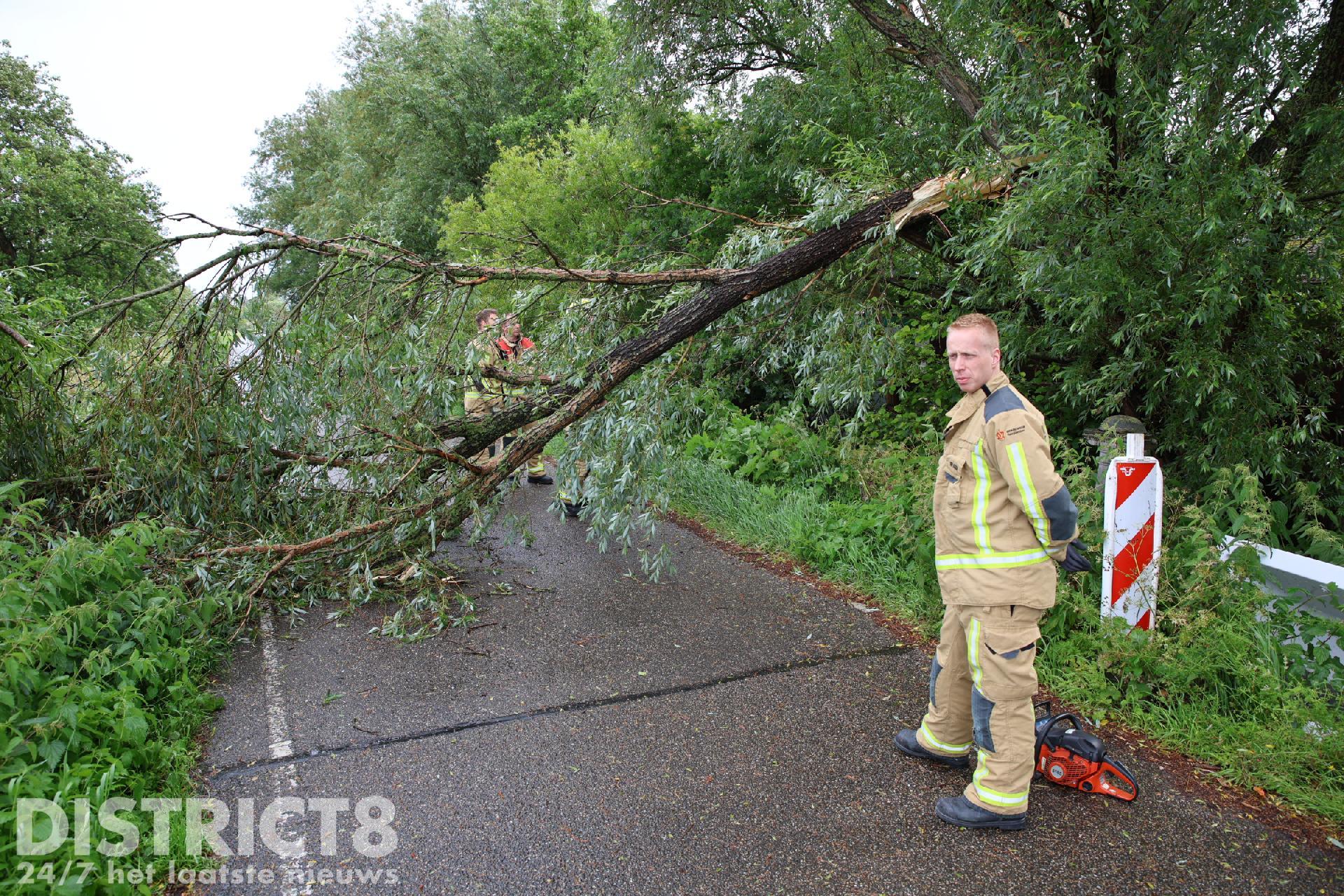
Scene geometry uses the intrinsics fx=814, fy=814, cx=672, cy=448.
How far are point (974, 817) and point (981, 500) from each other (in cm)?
115

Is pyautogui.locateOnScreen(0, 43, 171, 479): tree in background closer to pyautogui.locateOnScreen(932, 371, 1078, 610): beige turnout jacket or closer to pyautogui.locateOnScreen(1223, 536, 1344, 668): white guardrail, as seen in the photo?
pyautogui.locateOnScreen(932, 371, 1078, 610): beige turnout jacket

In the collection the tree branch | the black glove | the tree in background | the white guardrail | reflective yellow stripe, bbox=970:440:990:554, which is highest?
the tree in background

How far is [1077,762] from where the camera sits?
3.15 m

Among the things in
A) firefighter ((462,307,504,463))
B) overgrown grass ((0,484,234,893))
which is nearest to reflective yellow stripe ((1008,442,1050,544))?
overgrown grass ((0,484,234,893))

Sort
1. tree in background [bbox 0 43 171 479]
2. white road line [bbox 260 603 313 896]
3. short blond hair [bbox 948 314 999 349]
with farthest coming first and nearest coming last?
tree in background [bbox 0 43 171 479], short blond hair [bbox 948 314 999 349], white road line [bbox 260 603 313 896]

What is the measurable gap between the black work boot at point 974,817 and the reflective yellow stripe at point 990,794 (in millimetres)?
44

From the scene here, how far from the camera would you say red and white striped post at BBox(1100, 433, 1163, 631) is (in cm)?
384

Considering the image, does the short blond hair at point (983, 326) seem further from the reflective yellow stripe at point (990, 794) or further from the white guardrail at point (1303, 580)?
the white guardrail at point (1303, 580)

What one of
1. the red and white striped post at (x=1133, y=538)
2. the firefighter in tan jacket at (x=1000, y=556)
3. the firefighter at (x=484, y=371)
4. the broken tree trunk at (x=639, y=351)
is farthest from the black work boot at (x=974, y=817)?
the firefighter at (x=484, y=371)

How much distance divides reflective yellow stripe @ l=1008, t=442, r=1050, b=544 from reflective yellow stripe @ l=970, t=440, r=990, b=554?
0.42 feet

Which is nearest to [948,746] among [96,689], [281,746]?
[281,746]

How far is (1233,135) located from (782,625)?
369 centimetres

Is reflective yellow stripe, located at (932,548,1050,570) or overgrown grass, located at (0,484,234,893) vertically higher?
reflective yellow stripe, located at (932,548,1050,570)

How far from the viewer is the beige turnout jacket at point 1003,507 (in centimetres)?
284
